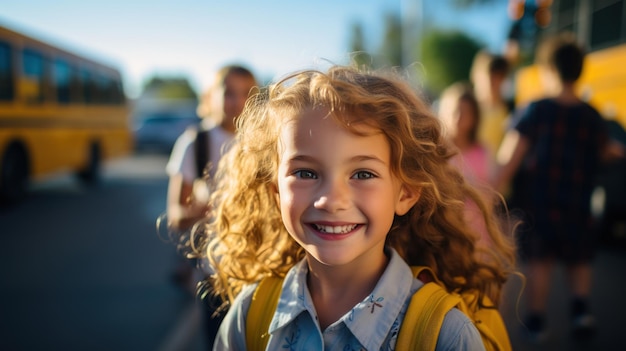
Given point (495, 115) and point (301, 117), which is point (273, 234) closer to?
point (301, 117)

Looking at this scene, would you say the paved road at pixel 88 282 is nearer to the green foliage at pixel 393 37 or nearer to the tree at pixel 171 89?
the green foliage at pixel 393 37

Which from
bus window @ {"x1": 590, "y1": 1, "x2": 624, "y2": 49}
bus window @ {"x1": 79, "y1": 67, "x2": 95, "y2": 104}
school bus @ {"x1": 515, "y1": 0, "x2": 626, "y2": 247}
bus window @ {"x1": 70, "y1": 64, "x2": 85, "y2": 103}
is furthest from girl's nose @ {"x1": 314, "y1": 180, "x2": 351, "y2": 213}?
bus window @ {"x1": 79, "y1": 67, "x2": 95, "y2": 104}

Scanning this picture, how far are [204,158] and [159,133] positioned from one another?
20251 millimetres

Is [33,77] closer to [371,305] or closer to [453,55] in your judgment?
[371,305]

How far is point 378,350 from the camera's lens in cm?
146

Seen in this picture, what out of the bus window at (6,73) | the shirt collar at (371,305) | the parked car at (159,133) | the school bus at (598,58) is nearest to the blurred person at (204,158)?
the shirt collar at (371,305)

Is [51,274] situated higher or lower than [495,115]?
lower

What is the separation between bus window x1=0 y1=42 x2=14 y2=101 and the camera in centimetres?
945

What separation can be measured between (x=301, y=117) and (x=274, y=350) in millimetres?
634

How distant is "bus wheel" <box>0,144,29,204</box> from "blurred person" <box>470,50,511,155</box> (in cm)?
812

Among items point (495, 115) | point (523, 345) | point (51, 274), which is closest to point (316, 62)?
point (523, 345)

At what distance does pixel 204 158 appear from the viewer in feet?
9.80

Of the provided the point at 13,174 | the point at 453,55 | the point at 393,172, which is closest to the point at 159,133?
the point at 13,174

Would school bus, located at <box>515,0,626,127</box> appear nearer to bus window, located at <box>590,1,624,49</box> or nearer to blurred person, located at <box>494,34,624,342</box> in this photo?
bus window, located at <box>590,1,624,49</box>
